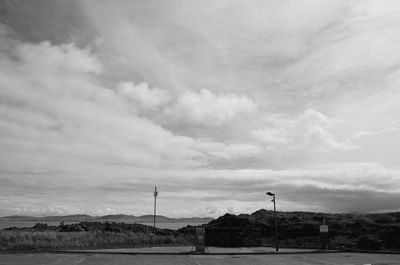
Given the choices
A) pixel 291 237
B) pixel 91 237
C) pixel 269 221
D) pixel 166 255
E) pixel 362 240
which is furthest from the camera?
pixel 269 221

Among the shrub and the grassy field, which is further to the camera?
the shrub

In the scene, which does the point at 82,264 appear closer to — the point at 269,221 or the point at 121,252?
the point at 121,252

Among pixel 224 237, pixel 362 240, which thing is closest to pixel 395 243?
pixel 362 240

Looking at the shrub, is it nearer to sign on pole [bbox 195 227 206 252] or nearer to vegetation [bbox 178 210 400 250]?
vegetation [bbox 178 210 400 250]

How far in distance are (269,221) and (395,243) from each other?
96.8 ft

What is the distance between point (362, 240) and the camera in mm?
33812

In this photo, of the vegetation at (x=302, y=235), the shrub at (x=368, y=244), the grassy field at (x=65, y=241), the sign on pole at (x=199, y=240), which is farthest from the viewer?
the vegetation at (x=302, y=235)

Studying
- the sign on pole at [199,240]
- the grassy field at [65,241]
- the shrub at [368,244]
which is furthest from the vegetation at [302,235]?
the sign on pole at [199,240]

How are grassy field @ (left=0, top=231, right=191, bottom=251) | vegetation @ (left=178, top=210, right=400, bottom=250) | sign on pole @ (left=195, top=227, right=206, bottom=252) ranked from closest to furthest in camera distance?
sign on pole @ (left=195, top=227, right=206, bottom=252), grassy field @ (left=0, top=231, right=191, bottom=251), vegetation @ (left=178, top=210, right=400, bottom=250)

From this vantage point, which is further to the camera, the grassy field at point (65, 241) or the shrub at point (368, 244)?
the shrub at point (368, 244)

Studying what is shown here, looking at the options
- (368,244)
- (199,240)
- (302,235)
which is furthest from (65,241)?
(302,235)

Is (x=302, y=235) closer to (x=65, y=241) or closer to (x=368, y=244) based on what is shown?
(x=368, y=244)

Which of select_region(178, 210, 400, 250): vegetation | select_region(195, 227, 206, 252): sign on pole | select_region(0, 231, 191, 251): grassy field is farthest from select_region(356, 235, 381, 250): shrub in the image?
select_region(0, 231, 191, 251): grassy field

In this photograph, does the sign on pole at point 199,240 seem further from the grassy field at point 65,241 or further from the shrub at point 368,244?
the shrub at point 368,244
